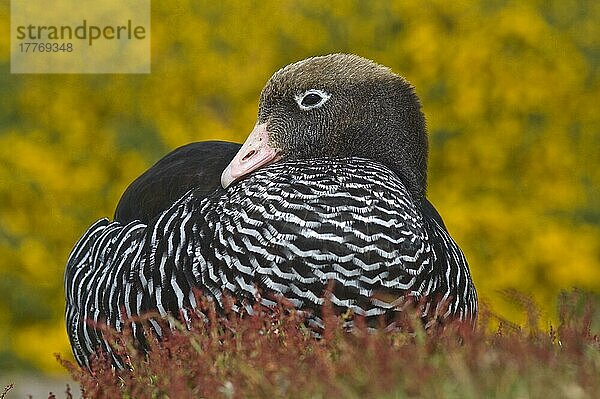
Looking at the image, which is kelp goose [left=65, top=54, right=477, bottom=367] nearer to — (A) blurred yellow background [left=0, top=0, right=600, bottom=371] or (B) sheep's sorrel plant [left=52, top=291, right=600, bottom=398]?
(B) sheep's sorrel plant [left=52, top=291, right=600, bottom=398]

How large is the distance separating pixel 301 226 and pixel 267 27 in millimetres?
5002

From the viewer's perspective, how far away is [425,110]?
812 centimetres

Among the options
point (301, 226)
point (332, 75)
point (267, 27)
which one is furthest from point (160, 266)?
point (267, 27)

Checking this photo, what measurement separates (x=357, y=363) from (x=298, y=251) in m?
1.08

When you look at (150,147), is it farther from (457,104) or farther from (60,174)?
(457,104)

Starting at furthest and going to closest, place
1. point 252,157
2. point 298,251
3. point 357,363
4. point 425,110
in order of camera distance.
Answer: point 425,110 → point 252,157 → point 298,251 → point 357,363

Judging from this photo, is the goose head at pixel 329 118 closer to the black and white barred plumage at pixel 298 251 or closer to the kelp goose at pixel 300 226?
the kelp goose at pixel 300 226

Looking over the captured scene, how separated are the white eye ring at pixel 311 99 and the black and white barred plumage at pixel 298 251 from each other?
24 centimetres

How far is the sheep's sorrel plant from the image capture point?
7.52 feet

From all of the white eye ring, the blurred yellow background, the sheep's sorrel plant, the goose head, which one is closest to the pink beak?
the goose head

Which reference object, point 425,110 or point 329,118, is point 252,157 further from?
point 425,110

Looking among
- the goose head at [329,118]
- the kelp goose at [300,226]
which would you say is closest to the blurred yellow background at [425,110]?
the kelp goose at [300,226]

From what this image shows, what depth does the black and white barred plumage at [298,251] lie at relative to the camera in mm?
3564

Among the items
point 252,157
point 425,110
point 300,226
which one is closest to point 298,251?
point 300,226
